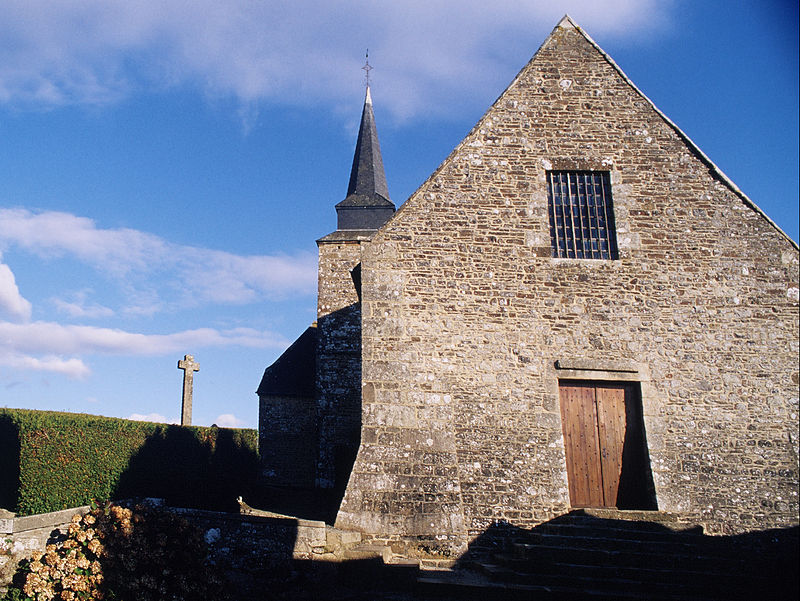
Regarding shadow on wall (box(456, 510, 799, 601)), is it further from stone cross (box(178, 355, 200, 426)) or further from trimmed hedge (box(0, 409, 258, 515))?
stone cross (box(178, 355, 200, 426))

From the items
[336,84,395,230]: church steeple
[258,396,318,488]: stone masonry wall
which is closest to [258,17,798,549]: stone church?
[258,396,318,488]: stone masonry wall

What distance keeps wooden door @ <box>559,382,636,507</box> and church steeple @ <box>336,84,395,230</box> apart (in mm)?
13298

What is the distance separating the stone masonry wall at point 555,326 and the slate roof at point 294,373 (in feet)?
31.7

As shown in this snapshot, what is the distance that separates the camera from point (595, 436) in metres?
8.63

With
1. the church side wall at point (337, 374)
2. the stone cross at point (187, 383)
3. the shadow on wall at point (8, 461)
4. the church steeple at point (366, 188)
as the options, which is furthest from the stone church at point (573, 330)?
the church steeple at point (366, 188)

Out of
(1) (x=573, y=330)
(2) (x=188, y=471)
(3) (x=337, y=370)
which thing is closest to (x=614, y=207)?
(1) (x=573, y=330)

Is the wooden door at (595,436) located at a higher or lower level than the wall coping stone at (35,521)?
higher

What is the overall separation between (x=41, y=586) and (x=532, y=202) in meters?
8.46

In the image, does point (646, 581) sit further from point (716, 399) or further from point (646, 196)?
point (646, 196)

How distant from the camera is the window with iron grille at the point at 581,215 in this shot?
9.39m

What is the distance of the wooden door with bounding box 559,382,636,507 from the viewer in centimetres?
844

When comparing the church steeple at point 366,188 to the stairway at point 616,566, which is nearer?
the stairway at point 616,566

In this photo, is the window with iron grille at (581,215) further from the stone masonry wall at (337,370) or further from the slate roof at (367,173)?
the slate roof at (367,173)

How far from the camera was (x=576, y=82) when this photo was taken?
33.1 ft
